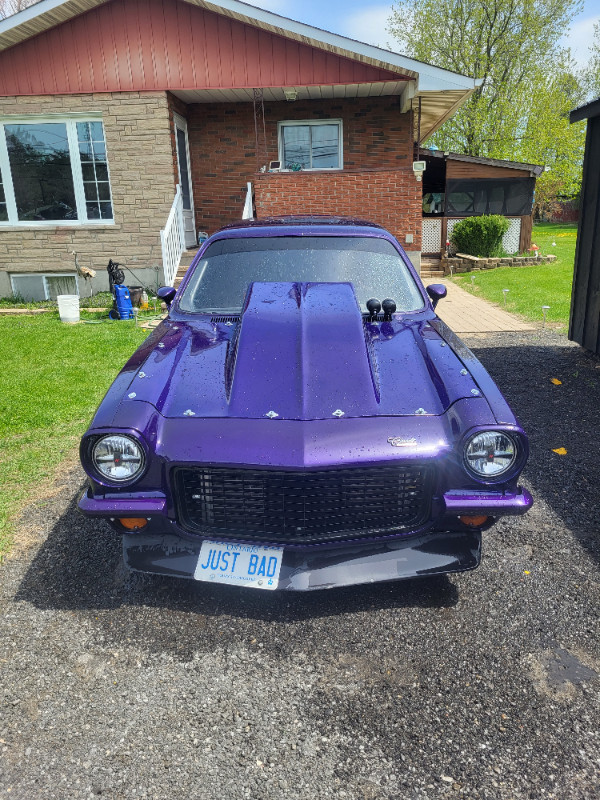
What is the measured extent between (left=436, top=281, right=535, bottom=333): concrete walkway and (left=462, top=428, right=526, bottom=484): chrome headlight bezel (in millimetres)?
6421

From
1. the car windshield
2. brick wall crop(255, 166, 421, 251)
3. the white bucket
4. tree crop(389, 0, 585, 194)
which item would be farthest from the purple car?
tree crop(389, 0, 585, 194)

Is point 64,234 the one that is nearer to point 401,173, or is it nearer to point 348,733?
point 401,173

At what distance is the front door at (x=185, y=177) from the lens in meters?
11.9

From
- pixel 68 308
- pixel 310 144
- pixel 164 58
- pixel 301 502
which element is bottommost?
pixel 68 308

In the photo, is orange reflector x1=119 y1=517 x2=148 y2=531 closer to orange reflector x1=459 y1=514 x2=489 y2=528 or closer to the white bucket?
orange reflector x1=459 y1=514 x2=489 y2=528

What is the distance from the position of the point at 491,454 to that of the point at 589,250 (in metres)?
5.35

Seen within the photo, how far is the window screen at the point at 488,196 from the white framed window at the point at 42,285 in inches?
520

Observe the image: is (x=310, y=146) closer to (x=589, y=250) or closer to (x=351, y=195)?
(x=351, y=195)

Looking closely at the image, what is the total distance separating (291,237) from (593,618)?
2.95 m

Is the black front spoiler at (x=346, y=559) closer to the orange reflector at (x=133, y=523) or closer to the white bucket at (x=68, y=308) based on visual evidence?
the orange reflector at (x=133, y=523)

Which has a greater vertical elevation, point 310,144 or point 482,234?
point 310,144

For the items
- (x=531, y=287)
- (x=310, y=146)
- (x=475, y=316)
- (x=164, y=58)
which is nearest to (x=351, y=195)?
(x=310, y=146)

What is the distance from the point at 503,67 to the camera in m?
30.3

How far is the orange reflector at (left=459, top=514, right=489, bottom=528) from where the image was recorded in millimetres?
2701
